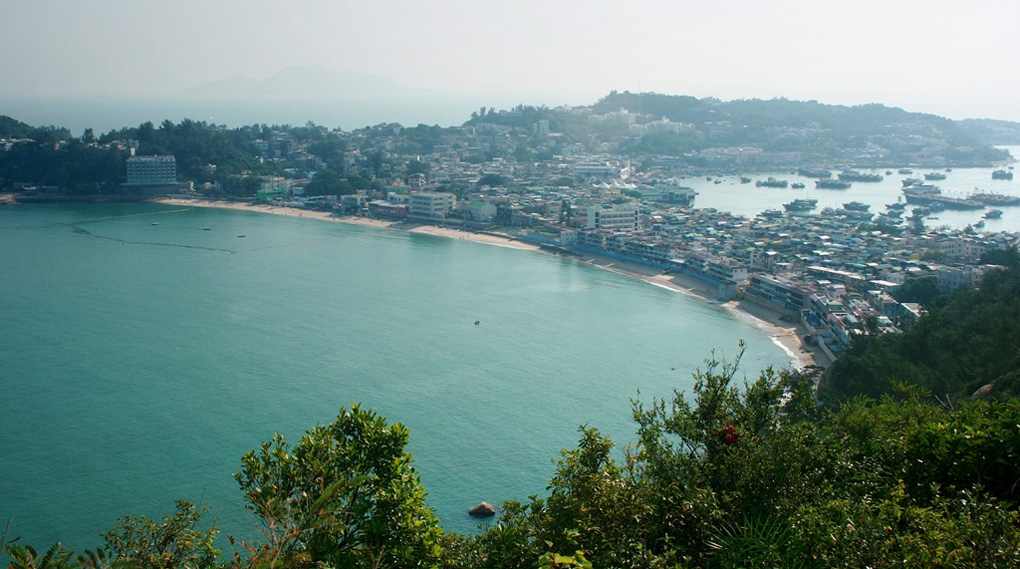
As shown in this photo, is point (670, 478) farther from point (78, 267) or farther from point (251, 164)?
point (251, 164)

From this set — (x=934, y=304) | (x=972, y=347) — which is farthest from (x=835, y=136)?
(x=972, y=347)

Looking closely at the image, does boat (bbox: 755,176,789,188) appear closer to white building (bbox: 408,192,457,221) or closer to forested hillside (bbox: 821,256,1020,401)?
white building (bbox: 408,192,457,221)

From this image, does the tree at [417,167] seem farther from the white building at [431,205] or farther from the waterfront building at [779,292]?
the waterfront building at [779,292]

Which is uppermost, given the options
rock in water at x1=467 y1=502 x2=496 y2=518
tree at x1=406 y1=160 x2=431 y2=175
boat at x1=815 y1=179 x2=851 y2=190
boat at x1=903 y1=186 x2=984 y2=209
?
tree at x1=406 y1=160 x2=431 y2=175

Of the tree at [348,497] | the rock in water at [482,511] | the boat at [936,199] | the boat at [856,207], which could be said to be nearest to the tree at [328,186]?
the boat at [856,207]

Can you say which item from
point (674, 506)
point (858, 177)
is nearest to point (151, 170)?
point (674, 506)

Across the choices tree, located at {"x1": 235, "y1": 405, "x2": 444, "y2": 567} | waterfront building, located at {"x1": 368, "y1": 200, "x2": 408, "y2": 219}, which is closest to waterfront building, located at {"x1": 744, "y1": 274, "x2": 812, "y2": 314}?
tree, located at {"x1": 235, "y1": 405, "x2": 444, "y2": 567}
